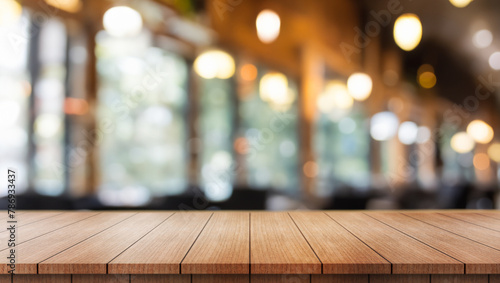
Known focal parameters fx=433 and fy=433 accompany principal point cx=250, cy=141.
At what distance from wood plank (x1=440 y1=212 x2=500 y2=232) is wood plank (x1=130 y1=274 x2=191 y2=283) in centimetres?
122

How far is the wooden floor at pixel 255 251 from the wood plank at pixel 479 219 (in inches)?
0.5

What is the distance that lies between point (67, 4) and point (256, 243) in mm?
4144

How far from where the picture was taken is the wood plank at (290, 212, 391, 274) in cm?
119

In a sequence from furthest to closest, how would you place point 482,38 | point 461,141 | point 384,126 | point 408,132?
point 461,141, point 408,132, point 482,38, point 384,126

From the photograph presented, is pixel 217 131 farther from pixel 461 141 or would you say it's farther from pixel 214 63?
pixel 461 141

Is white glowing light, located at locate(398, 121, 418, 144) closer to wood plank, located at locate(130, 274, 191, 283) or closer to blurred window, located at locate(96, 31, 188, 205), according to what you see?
blurred window, located at locate(96, 31, 188, 205)

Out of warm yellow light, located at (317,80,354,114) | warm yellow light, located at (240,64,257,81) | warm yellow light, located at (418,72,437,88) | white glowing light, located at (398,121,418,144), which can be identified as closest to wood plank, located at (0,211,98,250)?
warm yellow light, located at (240,64,257,81)

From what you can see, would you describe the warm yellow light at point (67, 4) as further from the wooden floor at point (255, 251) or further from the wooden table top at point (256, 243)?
the wooden floor at point (255, 251)

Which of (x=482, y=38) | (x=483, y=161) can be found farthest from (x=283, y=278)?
(x=483, y=161)

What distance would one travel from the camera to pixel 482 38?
30.3 ft

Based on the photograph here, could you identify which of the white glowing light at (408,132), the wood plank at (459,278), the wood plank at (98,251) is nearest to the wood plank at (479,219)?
the wood plank at (459,278)

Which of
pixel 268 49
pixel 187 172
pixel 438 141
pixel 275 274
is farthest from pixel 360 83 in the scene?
pixel 438 141

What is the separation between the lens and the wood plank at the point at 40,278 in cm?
124

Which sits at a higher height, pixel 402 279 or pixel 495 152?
pixel 495 152
